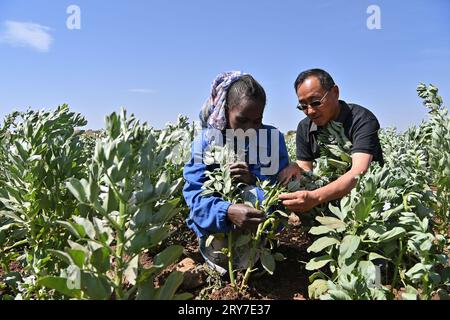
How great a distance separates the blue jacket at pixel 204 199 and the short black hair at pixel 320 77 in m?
0.43

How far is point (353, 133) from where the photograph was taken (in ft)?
8.92

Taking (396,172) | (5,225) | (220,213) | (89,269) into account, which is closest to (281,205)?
(220,213)

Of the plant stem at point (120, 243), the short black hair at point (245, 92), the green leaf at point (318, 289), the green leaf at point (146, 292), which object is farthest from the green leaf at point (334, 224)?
the plant stem at point (120, 243)

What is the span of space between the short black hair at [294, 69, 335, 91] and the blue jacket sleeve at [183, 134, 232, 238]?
840mm

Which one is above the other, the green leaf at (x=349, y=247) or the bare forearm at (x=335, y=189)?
the bare forearm at (x=335, y=189)

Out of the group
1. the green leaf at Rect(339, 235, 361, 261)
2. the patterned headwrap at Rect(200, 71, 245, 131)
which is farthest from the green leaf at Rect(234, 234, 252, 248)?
the patterned headwrap at Rect(200, 71, 245, 131)

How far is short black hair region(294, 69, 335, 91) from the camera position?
265 cm

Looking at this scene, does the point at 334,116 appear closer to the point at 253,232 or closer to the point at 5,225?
the point at 253,232

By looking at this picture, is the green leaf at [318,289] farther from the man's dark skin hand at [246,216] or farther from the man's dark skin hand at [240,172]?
the man's dark skin hand at [240,172]

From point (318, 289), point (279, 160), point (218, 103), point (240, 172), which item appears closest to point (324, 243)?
point (318, 289)

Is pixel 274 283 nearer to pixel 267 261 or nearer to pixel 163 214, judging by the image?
pixel 267 261

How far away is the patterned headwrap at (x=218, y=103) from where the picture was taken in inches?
92.9

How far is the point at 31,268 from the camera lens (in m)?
1.86

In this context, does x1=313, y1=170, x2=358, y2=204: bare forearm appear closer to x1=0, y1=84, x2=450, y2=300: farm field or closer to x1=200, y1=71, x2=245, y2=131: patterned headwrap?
x1=0, y1=84, x2=450, y2=300: farm field
